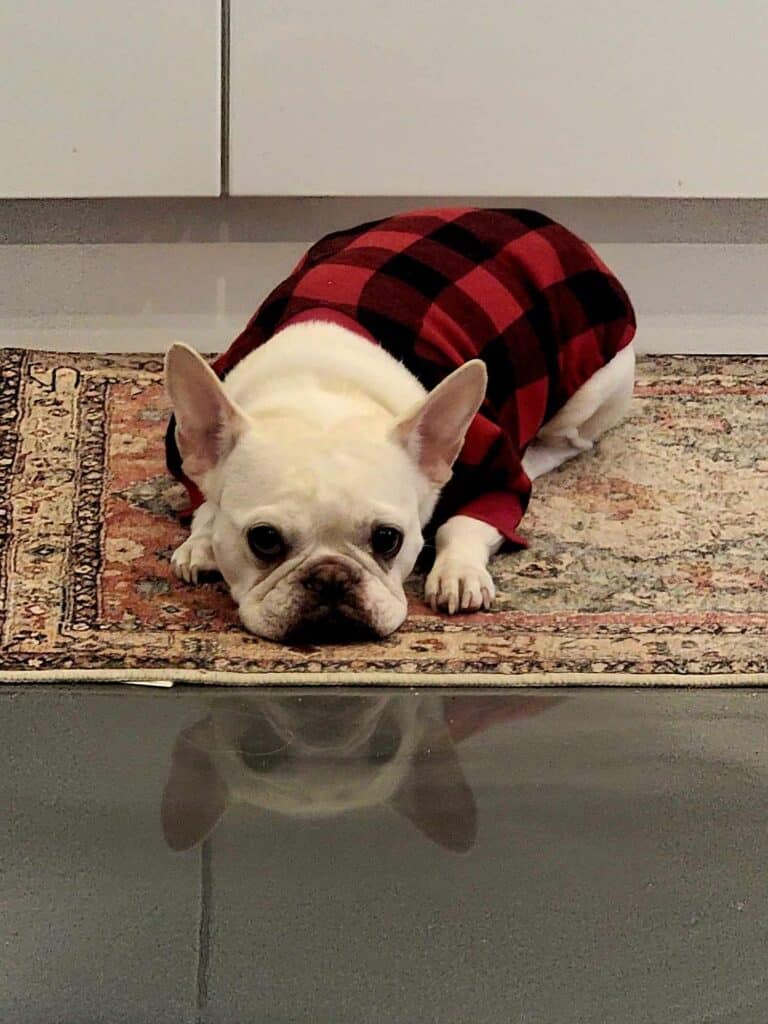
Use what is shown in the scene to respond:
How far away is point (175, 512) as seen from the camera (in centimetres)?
220

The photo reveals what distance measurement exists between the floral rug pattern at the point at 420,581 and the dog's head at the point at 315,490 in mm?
50

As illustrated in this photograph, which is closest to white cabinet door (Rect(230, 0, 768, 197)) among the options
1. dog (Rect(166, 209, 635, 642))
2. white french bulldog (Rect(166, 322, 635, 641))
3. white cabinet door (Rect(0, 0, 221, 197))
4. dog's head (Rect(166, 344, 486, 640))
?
white cabinet door (Rect(0, 0, 221, 197))

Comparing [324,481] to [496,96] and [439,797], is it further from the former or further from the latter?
[496,96]

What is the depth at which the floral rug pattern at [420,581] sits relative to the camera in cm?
185

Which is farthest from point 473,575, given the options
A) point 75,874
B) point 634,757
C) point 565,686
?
point 75,874

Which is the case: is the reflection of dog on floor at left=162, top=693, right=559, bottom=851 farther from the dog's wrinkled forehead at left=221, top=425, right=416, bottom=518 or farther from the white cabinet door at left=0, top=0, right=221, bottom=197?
the white cabinet door at left=0, top=0, right=221, bottom=197

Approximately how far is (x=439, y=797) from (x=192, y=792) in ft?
0.79

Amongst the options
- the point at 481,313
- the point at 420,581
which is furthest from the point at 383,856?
the point at 481,313

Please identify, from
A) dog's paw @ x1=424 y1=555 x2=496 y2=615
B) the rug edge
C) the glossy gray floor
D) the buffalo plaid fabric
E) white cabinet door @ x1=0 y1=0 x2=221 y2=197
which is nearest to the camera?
the glossy gray floor

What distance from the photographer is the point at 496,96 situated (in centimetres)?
261

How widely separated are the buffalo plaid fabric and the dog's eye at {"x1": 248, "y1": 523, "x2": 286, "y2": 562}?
0.26 m

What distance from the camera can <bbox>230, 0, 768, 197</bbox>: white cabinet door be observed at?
2551 millimetres

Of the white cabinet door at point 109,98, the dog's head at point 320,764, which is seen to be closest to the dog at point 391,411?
the dog's head at point 320,764

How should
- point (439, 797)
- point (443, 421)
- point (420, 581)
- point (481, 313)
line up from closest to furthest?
1. point (439, 797)
2. point (443, 421)
3. point (420, 581)
4. point (481, 313)
